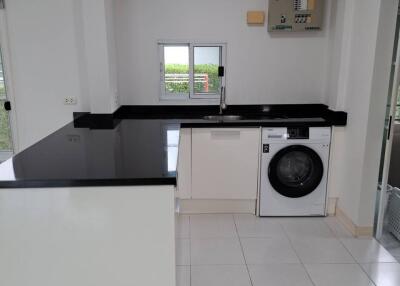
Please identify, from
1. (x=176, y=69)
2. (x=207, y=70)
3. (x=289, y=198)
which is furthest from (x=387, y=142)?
(x=176, y=69)

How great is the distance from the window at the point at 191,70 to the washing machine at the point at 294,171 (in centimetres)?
97

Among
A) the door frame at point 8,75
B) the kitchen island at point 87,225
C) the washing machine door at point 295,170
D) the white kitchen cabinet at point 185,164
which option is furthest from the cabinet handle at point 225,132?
the door frame at point 8,75

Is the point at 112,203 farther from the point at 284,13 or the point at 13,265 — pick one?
the point at 284,13

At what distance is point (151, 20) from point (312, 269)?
2739 millimetres

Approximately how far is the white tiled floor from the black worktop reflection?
83 cm

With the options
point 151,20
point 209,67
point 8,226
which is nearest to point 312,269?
point 8,226

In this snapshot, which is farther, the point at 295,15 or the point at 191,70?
the point at 191,70

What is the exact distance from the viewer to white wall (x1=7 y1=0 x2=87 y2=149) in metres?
3.30

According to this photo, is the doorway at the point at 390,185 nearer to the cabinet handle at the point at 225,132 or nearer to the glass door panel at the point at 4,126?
the cabinet handle at the point at 225,132

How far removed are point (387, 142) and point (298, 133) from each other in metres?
0.73

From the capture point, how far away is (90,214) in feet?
5.05

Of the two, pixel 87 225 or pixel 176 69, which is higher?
pixel 176 69

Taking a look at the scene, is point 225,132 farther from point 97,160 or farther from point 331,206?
point 97,160

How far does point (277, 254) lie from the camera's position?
267 cm
